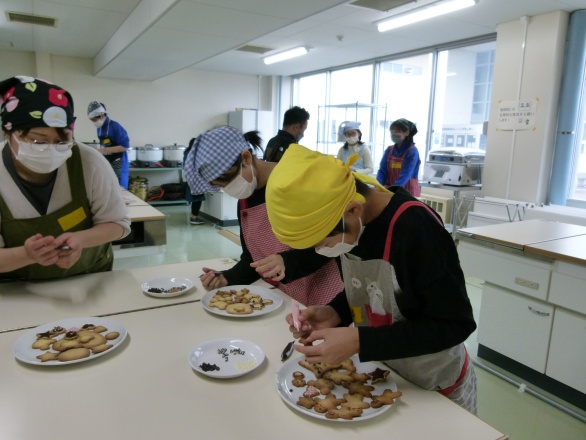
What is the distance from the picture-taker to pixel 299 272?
61.2 inches

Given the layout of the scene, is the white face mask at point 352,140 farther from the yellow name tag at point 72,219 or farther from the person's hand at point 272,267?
the yellow name tag at point 72,219

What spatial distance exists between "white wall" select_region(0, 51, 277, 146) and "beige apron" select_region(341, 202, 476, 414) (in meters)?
7.80

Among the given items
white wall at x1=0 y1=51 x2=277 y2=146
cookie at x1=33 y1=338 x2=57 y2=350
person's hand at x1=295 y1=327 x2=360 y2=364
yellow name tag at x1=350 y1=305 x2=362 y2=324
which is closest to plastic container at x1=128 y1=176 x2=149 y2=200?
white wall at x1=0 y1=51 x2=277 y2=146

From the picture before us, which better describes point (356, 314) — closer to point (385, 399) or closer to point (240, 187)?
point (385, 399)

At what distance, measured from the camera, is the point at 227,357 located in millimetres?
1094

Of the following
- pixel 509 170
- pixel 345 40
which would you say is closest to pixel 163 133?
pixel 345 40

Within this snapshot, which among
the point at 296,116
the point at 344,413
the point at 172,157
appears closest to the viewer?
the point at 344,413

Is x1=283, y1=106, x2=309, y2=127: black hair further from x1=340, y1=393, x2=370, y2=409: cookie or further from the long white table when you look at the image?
x1=340, y1=393, x2=370, y2=409: cookie

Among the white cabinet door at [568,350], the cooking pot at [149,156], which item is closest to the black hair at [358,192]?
the white cabinet door at [568,350]

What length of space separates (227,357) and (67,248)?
0.71 meters

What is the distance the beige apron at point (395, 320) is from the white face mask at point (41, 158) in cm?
100

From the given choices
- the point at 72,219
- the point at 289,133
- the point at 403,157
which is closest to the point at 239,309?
the point at 72,219

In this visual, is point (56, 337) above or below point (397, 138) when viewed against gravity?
below

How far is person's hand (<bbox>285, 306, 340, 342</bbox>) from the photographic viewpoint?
3.67 ft
